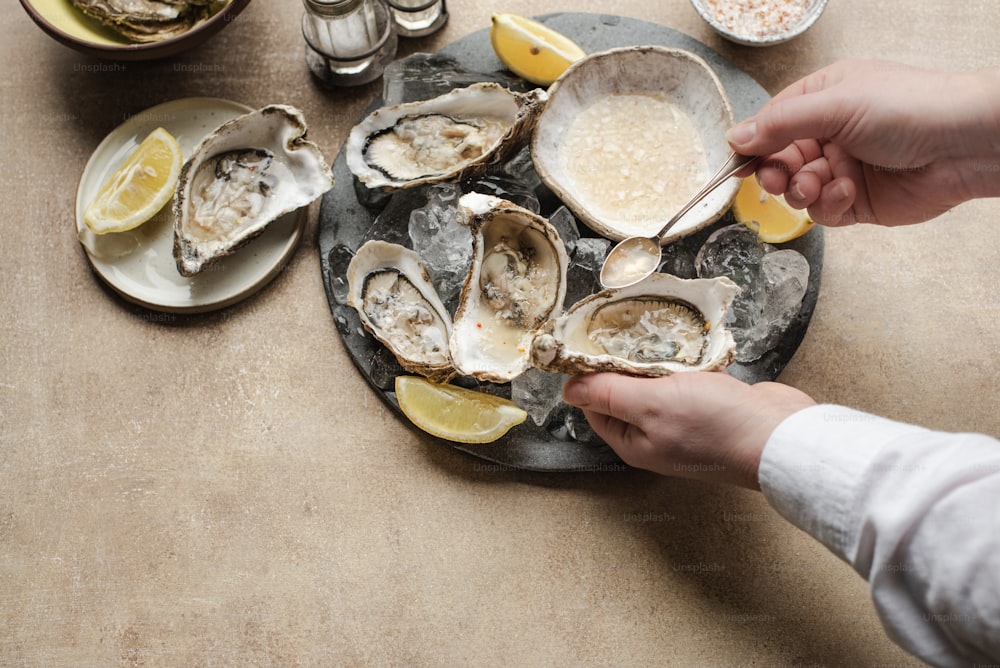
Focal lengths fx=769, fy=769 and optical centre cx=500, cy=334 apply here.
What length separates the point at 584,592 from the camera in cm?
161

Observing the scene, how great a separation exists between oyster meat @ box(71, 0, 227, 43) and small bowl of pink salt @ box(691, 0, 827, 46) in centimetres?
111

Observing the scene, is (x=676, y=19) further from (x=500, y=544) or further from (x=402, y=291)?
(x=500, y=544)

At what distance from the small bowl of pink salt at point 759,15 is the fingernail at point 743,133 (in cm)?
39

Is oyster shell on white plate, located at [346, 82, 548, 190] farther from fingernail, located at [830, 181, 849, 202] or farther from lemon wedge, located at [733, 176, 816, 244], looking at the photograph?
Result: fingernail, located at [830, 181, 849, 202]

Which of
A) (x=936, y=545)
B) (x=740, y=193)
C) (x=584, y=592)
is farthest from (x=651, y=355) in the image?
(x=936, y=545)

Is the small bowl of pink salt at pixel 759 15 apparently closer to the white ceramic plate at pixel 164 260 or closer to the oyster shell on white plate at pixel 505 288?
the oyster shell on white plate at pixel 505 288

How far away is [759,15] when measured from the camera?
5.91 ft

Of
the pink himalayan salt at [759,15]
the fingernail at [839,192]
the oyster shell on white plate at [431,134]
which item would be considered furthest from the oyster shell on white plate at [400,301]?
the pink himalayan salt at [759,15]

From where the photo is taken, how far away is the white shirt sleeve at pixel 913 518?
0.95 metres

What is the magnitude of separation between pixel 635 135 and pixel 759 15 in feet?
1.47

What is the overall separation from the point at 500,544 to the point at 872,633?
78 centimetres

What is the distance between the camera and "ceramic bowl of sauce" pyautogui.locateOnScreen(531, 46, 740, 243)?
163 centimetres

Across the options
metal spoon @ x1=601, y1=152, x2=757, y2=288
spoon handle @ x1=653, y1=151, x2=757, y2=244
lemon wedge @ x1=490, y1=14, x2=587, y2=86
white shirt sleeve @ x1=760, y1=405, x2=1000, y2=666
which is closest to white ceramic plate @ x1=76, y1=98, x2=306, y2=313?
lemon wedge @ x1=490, y1=14, x2=587, y2=86

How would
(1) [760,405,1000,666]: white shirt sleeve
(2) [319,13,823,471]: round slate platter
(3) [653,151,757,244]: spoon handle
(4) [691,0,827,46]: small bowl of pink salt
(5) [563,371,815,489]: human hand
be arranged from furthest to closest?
(4) [691,0,827,46]: small bowl of pink salt < (2) [319,13,823,471]: round slate platter < (3) [653,151,757,244]: spoon handle < (5) [563,371,815,489]: human hand < (1) [760,405,1000,666]: white shirt sleeve
